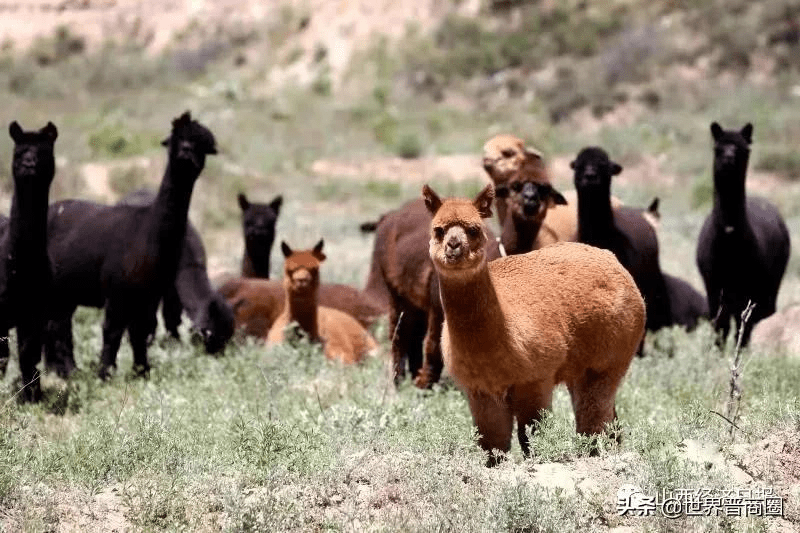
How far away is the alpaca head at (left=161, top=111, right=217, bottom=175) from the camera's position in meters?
11.3

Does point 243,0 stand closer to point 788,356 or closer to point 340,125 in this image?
point 340,125

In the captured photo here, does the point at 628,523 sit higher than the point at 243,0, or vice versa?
the point at 243,0

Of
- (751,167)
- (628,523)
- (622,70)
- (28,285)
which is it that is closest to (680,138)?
(751,167)

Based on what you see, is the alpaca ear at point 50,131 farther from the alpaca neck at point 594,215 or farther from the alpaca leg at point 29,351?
the alpaca neck at point 594,215

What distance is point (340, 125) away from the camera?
3994cm

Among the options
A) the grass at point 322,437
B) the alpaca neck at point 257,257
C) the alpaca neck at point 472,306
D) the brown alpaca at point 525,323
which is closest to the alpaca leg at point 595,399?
the brown alpaca at point 525,323

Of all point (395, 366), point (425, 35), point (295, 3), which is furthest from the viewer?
point (295, 3)

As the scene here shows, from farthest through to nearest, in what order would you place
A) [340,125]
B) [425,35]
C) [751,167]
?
[425,35] < [340,125] < [751,167]

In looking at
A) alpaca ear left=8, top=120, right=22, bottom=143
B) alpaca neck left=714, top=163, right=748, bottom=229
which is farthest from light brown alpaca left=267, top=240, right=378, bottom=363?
alpaca neck left=714, top=163, right=748, bottom=229

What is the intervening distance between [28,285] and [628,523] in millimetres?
5861

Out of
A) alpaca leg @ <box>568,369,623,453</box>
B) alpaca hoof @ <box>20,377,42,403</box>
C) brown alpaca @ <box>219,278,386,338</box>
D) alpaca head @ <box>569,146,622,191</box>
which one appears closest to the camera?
alpaca leg @ <box>568,369,623,453</box>

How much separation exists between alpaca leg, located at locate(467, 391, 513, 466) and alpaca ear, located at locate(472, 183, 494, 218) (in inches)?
42.8

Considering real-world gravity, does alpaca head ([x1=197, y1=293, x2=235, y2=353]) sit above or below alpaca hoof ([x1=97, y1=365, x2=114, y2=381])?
above

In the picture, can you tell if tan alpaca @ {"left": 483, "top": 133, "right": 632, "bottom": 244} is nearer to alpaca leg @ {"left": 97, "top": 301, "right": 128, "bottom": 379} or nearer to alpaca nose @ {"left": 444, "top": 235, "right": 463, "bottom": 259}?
alpaca leg @ {"left": 97, "top": 301, "right": 128, "bottom": 379}
